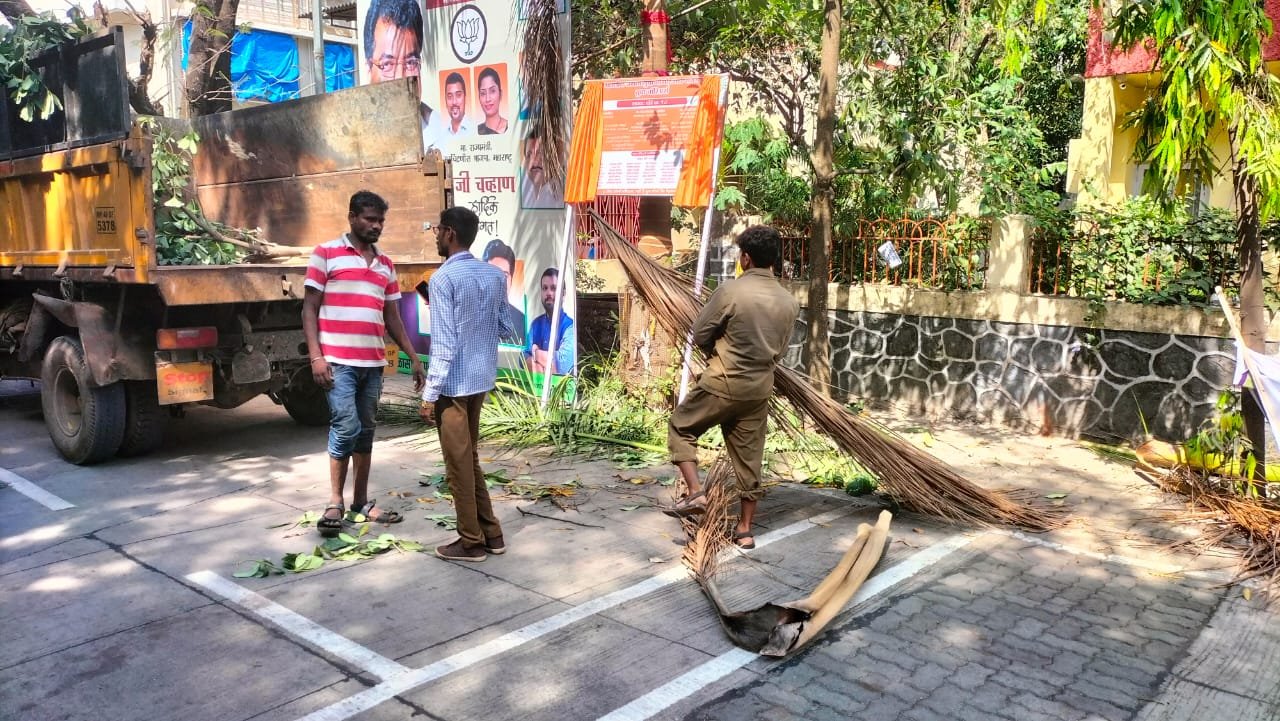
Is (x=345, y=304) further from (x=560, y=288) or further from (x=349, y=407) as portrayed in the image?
(x=560, y=288)

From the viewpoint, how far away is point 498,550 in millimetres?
4508

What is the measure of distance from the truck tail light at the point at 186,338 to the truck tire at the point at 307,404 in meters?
1.37

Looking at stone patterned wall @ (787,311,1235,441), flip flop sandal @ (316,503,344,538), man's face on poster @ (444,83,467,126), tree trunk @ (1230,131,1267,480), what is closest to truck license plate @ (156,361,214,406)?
flip flop sandal @ (316,503,344,538)

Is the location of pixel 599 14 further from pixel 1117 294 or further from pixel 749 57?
pixel 1117 294

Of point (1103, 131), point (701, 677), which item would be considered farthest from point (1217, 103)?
point (1103, 131)

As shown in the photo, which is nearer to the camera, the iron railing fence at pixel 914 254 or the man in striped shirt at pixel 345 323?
the man in striped shirt at pixel 345 323

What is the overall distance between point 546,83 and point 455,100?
126 cm

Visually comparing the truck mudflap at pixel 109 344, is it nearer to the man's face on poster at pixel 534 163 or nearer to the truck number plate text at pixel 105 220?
the truck number plate text at pixel 105 220

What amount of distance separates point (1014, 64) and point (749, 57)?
5421 millimetres

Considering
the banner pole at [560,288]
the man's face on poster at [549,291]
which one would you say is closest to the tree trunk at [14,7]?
the man's face on poster at [549,291]

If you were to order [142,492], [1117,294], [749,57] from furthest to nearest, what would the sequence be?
[749,57]
[1117,294]
[142,492]

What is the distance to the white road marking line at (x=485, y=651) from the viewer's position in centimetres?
304

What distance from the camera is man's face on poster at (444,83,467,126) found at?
826 centimetres

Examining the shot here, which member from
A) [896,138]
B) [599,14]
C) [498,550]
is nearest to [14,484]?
[498,550]
